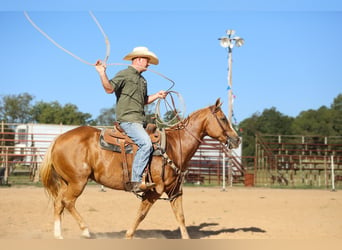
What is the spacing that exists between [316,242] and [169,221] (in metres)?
4.58

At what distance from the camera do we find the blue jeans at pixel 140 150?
573 centimetres

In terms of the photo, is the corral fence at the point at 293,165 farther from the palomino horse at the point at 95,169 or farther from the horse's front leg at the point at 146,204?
the horse's front leg at the point at 146,204

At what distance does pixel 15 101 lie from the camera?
2156 inches

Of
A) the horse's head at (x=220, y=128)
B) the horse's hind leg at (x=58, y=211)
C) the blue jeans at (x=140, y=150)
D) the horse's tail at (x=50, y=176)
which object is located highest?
the horse's head at (x=220, y=128)

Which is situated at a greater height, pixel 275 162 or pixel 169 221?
pixel 275 162

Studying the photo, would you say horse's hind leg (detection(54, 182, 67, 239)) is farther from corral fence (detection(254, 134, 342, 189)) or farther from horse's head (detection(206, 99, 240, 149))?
corral fence (detection(254, 134, 342, 189))

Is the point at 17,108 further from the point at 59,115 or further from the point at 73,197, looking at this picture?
the point at 73,197

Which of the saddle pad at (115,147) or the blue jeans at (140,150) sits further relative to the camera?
the saddle pad at (115,147)

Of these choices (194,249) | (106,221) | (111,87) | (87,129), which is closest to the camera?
(194,249)

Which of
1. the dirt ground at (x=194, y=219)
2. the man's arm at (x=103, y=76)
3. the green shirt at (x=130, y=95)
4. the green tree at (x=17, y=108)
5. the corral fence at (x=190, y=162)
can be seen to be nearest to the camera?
the man's arm at (x=103, y=76)

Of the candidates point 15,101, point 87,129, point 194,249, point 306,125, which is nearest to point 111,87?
point 87,129

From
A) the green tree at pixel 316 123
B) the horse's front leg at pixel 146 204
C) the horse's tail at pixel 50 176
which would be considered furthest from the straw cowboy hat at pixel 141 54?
the green tree at pixel 316 123

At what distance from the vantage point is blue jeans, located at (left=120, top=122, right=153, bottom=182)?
226 inches

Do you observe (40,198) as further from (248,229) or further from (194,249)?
(194,249)
